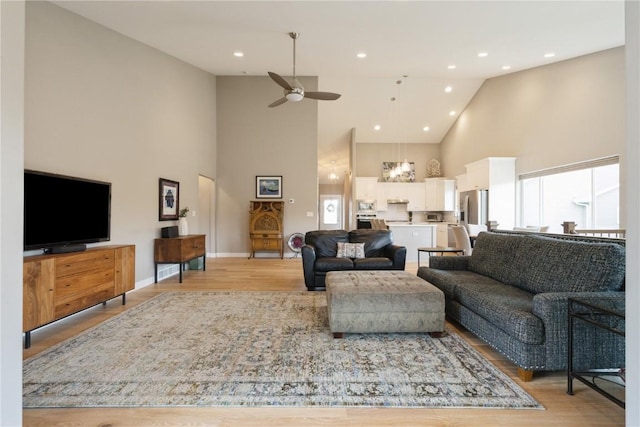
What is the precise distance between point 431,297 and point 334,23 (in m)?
4.11

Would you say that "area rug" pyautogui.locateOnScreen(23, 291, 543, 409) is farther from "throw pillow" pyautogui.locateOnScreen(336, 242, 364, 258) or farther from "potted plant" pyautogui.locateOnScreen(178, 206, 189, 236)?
"potted plant" pyautogui.locateOnScreen(178, 206, 189, 236)

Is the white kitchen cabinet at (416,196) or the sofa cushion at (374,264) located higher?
the white kitchen cabinet at (416,196)

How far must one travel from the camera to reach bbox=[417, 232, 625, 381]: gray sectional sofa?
6.27ft

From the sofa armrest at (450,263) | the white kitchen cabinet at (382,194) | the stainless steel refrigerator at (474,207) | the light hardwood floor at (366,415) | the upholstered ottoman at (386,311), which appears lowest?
the light hardwood floor at (366,415)

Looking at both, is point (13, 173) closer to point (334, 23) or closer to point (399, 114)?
point (334, 23)

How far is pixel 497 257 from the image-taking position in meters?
3.18

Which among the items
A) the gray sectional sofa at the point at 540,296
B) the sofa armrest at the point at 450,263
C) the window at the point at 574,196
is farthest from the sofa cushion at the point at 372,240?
the window at the point at 574,196

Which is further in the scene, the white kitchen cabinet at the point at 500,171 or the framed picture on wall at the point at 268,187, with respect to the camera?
the framed picture on wall at the point at 268,187

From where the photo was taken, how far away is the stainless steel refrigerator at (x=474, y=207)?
6785 mm

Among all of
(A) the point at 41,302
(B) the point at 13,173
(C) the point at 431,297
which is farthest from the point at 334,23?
(A) the point at 41,302

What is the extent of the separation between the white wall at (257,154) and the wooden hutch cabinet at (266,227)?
29 cm

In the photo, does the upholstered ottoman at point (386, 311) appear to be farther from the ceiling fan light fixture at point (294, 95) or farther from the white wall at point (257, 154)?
the white wall at point (257, 154)

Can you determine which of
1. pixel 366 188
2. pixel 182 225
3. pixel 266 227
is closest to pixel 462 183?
pixel 366 188

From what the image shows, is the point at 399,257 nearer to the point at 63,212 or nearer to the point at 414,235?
the point at 414,235
